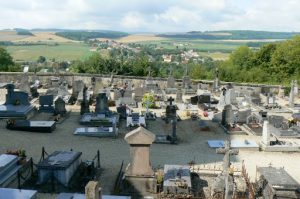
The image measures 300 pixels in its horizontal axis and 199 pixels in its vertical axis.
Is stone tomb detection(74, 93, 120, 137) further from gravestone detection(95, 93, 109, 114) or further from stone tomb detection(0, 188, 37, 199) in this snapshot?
stone tomb detection(0, 188, 37, 199)

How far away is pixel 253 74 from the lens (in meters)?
46.1

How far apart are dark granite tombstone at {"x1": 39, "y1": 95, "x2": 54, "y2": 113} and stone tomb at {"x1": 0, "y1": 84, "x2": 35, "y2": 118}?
1.00m

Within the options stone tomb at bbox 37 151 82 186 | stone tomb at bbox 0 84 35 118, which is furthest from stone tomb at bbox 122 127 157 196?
stone tomb at bbox 0 84 35 118

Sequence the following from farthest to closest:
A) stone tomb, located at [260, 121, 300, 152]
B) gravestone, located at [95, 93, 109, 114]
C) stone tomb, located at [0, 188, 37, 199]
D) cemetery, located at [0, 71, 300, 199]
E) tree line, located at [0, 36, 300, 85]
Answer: tree line, located at [0, 36, 300, 85]
gravestone, located at [95, 93, 109, 114]
stone tomb, located at [260, 121, 300, 152]
cemetery, located at [0, 71, 300, 199]
stone tomb, located at [0, 188, 37, 199]

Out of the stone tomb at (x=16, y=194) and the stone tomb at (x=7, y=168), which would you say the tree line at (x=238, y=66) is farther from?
the stone tomb at (x=16, y=194)

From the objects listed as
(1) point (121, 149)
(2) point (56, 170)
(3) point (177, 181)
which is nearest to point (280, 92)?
(1) point (121, 149)

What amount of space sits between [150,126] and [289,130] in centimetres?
717

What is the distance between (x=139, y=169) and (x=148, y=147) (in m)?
0.78

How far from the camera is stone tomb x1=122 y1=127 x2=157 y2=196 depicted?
44.6 ft

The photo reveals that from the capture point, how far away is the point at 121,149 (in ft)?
59.7

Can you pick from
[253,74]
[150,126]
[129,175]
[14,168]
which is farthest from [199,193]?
[253,74]

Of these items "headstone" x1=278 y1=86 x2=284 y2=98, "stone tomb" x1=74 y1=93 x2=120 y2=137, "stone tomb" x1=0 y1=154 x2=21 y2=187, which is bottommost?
"headstone" x1=278 y1=86 x2=284 y2=98

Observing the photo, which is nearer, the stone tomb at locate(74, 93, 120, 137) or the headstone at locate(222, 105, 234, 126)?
the stone tomb at locate(74, 93, 120, 137)

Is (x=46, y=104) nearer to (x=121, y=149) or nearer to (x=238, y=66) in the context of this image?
(x=121, y=149)
